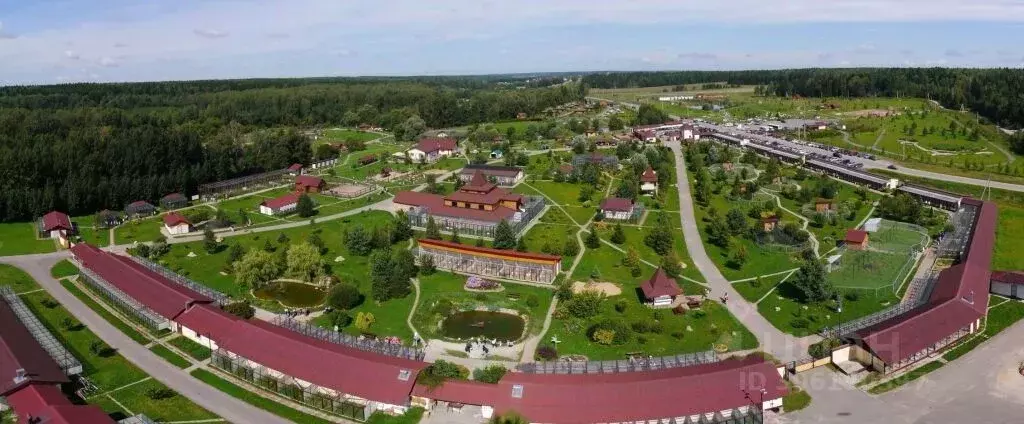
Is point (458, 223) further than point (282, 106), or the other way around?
point (282, 106)

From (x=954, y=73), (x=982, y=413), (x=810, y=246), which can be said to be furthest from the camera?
(x=954, y=73)

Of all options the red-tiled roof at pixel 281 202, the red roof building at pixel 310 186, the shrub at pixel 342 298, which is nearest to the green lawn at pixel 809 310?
the shrub at pixel 342 298

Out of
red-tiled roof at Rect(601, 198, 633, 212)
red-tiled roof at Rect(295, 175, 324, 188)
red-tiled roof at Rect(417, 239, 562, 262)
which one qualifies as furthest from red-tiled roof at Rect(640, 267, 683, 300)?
red-tiled roof at Rect(295, 175, 324, 188)

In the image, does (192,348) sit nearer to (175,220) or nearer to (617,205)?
(175,220)

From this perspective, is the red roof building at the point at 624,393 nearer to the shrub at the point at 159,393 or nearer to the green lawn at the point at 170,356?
the shrub at the point at 159,393

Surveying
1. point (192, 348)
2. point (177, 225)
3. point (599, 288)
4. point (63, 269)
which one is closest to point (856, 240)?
point (599, 288)

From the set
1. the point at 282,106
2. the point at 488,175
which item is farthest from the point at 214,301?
the point at 282,106

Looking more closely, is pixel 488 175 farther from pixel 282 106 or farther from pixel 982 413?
pixel 282 106
